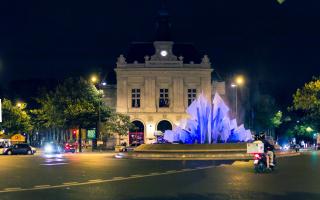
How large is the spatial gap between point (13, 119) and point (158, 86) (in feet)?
82.7

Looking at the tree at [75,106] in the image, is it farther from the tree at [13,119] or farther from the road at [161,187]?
the road at [161,187]

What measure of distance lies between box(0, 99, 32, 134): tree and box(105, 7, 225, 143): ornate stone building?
16.8m

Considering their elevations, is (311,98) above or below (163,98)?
below

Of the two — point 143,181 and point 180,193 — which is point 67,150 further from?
point 180,193

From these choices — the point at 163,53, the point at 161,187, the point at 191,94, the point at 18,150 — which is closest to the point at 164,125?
the point at 191,94

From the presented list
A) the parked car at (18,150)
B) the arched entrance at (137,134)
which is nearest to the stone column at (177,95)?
the arched entrance at (137,134)

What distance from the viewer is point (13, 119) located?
280 feet

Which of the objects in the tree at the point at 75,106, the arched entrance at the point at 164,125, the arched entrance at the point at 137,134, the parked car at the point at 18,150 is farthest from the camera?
the arched entrance at the point at 164,125

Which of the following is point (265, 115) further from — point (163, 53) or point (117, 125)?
point (117, 125)

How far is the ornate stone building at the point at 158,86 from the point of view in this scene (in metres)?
97.2

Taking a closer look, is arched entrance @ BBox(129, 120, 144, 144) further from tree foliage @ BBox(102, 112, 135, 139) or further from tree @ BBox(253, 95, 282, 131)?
tree @ BBox(253, 95, 282, 131)

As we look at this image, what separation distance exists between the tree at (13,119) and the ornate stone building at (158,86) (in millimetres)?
16849

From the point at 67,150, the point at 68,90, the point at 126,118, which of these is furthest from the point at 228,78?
the point at 67,150

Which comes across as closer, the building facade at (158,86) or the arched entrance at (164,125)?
the building facade at (158,86)
